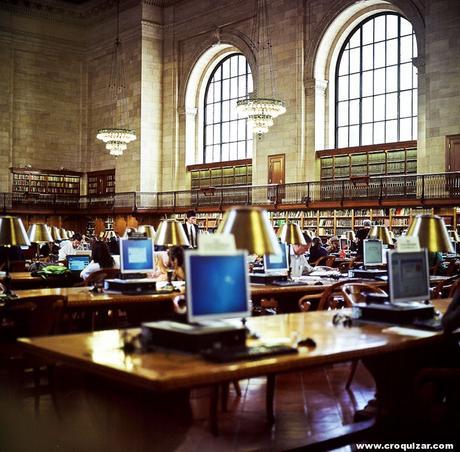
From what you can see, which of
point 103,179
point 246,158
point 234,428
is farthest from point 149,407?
point 103,179

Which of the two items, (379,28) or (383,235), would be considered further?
(379,28)

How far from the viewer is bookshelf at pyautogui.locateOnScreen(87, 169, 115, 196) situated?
23.9 meters

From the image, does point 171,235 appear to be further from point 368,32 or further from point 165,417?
point 368,32

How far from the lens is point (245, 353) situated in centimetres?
276

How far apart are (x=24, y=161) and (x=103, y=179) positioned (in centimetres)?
264

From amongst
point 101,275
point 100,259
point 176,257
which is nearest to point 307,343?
point 176,257

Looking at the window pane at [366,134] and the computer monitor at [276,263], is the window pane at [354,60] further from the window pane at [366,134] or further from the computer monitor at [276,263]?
the computer monitor at [276,263]

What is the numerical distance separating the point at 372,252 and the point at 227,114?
14116mm

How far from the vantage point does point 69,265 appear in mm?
8992

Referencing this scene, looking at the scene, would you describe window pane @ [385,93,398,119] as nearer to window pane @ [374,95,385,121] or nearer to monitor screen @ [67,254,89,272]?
window pane @ [374,95,385,121]

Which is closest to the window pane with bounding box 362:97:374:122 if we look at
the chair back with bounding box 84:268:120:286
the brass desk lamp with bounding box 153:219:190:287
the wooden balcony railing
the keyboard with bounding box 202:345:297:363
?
→ the wooden balcony railing

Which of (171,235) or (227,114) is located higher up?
(227,114)

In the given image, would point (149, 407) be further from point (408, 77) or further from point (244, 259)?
point (408, 77)

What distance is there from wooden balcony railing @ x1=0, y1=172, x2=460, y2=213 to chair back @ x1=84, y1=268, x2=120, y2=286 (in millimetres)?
9387
